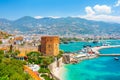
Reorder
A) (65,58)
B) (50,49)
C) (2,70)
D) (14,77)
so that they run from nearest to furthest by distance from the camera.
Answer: (14,77) → (2,70) → (50,49) → (65,58)

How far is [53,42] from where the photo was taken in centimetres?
4262

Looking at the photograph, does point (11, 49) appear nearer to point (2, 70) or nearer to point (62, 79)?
point (62, 79)

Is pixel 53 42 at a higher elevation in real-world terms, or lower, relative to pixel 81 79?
higher

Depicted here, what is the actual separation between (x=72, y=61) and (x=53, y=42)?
620 cm

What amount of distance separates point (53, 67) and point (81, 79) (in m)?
6.56

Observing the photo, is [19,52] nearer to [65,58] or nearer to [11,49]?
[11,49]

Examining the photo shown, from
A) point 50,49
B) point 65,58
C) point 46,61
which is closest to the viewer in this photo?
point 46,61

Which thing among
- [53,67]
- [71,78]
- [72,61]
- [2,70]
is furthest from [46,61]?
[2,70]

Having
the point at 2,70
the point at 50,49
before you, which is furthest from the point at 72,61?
the point at 2,70

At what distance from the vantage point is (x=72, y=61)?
154 feet

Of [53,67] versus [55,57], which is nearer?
[53,67]

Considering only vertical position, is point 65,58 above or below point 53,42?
below

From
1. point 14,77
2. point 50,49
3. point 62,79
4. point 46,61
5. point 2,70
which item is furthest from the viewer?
point 50,49

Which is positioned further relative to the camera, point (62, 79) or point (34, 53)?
point (34, 53)
